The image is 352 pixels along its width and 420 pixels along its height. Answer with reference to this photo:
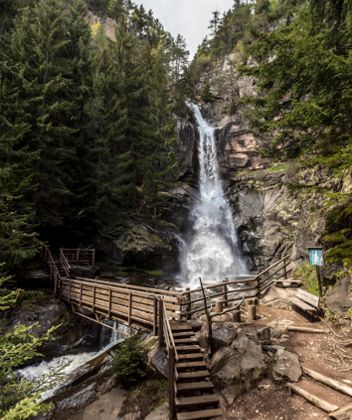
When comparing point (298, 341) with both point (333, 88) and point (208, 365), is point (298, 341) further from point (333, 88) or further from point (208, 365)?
point (333, 88)

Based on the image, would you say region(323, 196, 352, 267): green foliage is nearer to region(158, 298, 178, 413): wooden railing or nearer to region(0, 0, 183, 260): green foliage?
region(158, 298, 178, 413): wooden railing

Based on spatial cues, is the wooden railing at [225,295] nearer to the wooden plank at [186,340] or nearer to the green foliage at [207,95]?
the wooden plank at [186,340]

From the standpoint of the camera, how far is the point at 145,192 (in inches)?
930

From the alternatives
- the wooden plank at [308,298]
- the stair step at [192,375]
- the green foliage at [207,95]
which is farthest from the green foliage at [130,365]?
the green foliage at [207,95]

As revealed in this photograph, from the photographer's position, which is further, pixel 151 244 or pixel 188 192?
pixel 188 192

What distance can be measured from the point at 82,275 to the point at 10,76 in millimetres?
13028

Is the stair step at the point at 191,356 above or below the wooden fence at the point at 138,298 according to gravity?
below

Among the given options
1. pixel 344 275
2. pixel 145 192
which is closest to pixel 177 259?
pixel 145 192

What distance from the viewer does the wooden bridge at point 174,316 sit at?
6230 mm

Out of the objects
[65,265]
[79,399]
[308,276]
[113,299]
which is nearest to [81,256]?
[65,265]

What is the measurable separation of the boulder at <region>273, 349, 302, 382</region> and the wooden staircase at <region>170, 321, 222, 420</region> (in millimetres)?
1604

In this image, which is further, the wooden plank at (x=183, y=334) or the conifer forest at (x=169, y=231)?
the wooden plank at (x=183, y=334)

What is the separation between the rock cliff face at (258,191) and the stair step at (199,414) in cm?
844

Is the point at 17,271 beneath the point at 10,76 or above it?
beneath
